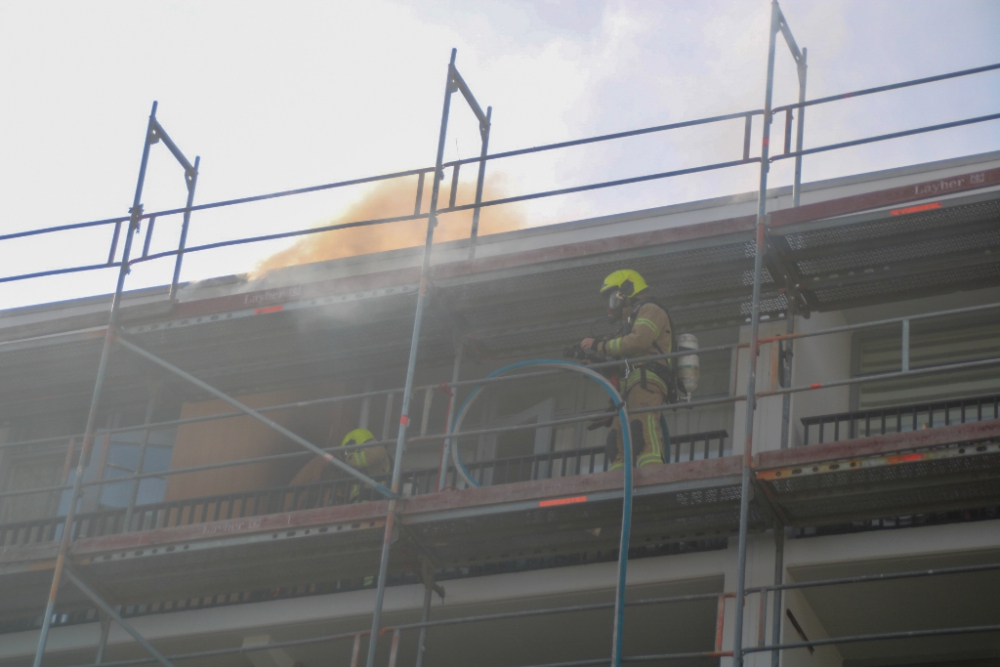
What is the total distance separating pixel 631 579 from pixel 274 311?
13.6 ft

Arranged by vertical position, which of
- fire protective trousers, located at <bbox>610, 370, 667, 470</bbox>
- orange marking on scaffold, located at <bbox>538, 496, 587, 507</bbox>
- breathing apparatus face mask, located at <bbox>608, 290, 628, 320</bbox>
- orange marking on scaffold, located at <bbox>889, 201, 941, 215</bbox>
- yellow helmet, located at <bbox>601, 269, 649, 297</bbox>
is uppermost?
orange marking on scaffold, located at <bbox>889, 201, 941, 215</bbox>

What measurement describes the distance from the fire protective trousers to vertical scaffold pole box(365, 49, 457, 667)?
175 cm

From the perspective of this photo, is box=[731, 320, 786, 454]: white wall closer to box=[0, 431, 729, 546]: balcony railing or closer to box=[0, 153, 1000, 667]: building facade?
box=[0, 153, 1000, 667]: building facade

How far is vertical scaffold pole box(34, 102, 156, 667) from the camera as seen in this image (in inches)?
485

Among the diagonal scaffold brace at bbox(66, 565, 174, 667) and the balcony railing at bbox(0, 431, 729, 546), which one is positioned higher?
the balcony railing at bbox(0, 431, 729, 546)

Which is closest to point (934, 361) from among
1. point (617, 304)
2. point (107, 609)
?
point (617, 304)

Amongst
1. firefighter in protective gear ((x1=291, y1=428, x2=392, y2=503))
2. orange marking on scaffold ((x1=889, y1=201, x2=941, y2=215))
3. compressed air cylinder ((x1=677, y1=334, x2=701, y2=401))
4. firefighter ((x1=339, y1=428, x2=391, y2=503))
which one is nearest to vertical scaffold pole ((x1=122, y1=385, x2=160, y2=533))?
firefighter in protective gear ((x1=291, y1=428, x2=392, y2=503))

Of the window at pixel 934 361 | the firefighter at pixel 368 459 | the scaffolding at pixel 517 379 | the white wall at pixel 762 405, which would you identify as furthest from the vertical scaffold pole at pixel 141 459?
the window at pixel 934 361

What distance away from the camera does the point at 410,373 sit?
1202 centimetres

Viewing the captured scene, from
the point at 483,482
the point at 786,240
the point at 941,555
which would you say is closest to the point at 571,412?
the point at 483,482

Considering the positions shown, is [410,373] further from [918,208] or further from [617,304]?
[918,208]

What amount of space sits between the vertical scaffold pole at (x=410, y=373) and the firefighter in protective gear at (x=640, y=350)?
151 cm

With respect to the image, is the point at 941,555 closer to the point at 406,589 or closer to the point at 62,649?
the point at 406,589

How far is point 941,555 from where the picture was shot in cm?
1089
